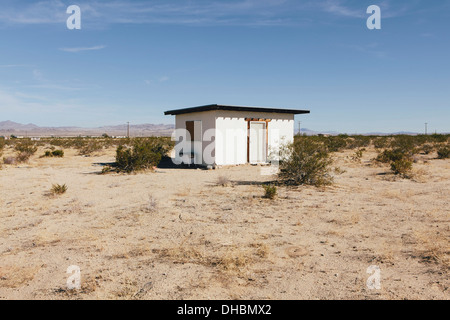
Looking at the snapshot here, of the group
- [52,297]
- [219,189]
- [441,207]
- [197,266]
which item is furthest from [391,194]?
[52,297]

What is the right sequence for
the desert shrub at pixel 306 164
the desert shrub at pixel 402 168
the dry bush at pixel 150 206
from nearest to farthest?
1. the dry bush at pixel 150 206
2. the desert shrub at pixel 306 164
3. the desert shrub at pixel 402 168

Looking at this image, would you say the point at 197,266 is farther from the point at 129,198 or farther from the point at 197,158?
the point at 197,158

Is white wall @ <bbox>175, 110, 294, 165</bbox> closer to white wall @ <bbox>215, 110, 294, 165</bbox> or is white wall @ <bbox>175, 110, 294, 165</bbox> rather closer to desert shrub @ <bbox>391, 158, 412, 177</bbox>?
white wall @ <bbox>215, 110, 294, 165</bbox>

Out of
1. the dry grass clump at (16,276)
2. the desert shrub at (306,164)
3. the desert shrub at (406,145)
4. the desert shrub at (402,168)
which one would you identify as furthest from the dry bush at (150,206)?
the desert shrub at (406,145)

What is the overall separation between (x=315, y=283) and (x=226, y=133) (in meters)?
12.4

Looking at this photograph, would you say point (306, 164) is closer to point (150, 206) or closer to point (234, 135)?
point (150, 206)

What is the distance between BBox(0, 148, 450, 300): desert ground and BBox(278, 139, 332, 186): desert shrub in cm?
109

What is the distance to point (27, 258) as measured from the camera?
460cm

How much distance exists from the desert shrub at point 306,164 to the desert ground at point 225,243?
109cm

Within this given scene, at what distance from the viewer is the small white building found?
15602 millimetres

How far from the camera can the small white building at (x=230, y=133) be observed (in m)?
15.6

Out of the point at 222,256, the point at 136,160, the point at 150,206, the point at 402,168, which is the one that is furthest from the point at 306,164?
the point at 136,160

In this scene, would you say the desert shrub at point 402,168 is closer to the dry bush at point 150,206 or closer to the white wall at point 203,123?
the white wall at point 203,123

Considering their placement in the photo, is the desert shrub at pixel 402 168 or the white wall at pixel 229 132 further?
the white wall at pixel 229 132
